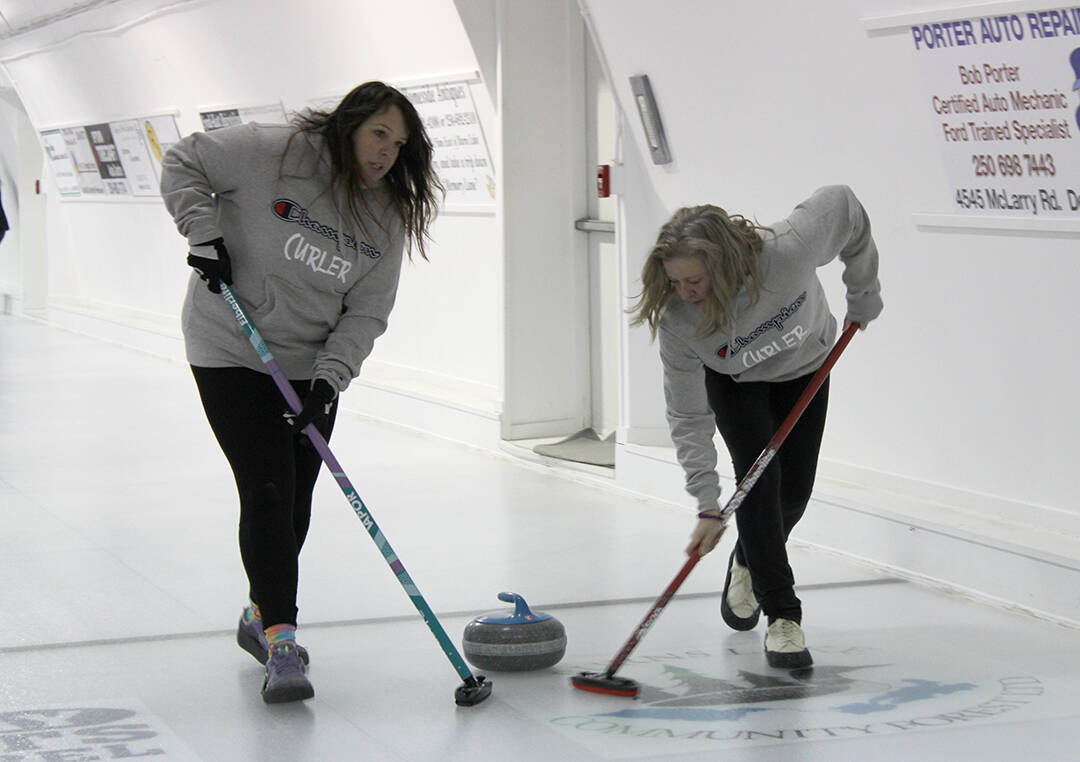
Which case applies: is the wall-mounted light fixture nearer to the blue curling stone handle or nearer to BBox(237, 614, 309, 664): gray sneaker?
the blue curling stone handle

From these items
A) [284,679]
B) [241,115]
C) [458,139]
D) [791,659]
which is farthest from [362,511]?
[241,115]

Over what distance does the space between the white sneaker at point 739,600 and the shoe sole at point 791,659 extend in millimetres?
379

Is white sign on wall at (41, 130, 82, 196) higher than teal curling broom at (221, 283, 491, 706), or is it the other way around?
white sign on wall at (41, 130, 82, 196)

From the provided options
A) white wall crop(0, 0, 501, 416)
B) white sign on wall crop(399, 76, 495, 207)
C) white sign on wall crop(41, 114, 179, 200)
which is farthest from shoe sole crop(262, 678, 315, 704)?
white sign on wall crop(41, 114, 179, 200)

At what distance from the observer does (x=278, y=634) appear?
3779 mm

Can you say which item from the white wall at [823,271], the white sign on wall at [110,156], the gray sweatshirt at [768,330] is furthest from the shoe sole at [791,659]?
the white sign on wall at [110,156]

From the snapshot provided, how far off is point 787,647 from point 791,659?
3cm

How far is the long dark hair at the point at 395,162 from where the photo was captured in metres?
3.70

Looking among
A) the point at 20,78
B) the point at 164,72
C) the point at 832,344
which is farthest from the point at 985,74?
the point at 20,78

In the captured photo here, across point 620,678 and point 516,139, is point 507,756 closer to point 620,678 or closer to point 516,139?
point 620,678

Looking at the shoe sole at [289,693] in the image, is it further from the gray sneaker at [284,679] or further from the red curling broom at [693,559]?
the red curling broom at [693,559]

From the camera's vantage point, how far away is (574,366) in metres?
7.88

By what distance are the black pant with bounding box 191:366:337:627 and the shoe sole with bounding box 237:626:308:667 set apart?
22 cm

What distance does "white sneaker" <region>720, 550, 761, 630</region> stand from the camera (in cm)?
436
